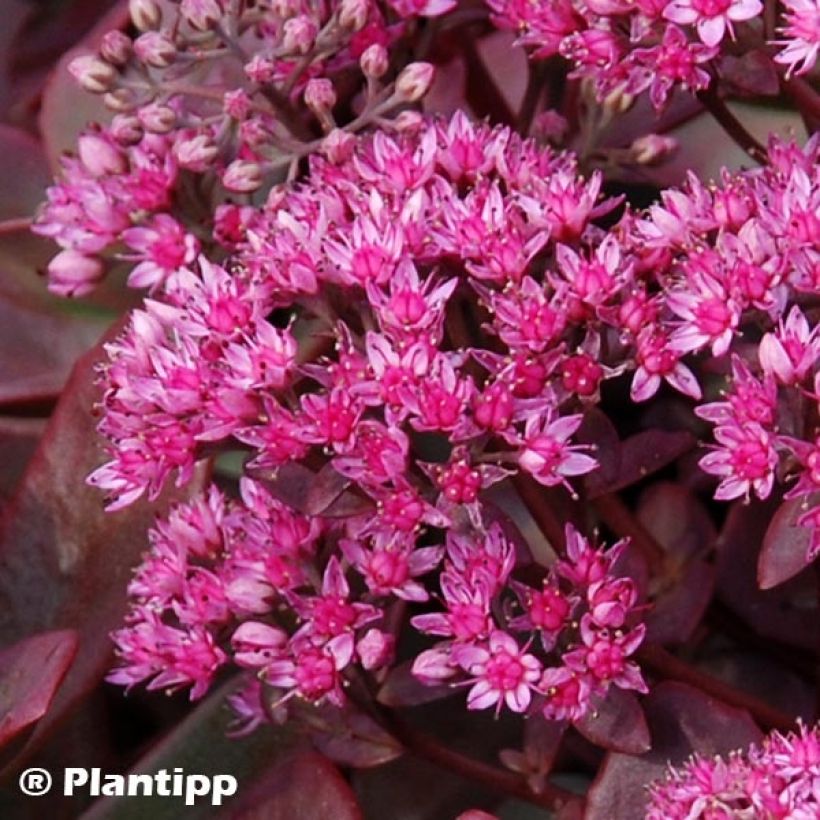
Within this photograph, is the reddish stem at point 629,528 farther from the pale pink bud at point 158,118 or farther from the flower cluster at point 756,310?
the pale pink bud at point 158,118

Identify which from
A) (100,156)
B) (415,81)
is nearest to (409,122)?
(415,81)

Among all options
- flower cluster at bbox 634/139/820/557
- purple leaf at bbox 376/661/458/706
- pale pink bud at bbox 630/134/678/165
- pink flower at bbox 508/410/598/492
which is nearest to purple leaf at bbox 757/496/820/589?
flower cluster at bbox 634/139/820/557

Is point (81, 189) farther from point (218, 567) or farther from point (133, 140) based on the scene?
point (218, 567)

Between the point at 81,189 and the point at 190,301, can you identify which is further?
the point at 81,189

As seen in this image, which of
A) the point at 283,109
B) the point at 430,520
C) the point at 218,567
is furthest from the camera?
the point at 283,109

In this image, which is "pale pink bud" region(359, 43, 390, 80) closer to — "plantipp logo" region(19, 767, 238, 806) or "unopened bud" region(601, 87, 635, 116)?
"unopened bud" region(601, 87, 635, 116)

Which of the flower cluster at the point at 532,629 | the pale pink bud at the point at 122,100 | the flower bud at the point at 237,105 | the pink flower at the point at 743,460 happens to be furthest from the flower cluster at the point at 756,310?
the pale pink bud at the point at 122,100

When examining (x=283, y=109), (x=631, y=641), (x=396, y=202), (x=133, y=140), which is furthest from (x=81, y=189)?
(x=631, y=641)
